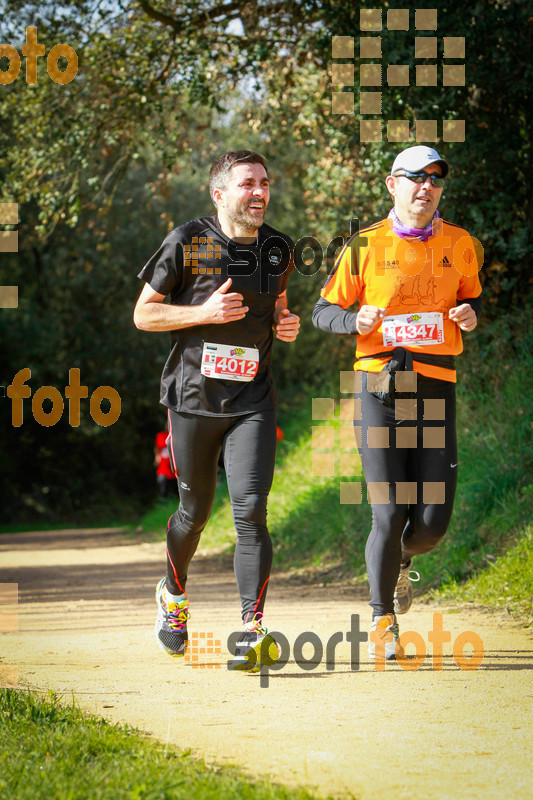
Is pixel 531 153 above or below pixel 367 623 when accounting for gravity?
above

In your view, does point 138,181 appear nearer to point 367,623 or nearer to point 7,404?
point 7,404

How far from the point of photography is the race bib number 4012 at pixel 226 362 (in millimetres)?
4883

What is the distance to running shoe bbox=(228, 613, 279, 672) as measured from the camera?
472 centimetres

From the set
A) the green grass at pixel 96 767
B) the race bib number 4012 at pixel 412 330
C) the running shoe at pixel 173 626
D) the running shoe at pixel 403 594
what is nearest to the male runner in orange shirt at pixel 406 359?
the race bib number 4012 at pixel 412 330

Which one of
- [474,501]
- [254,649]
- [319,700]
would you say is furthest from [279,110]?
[319,700]

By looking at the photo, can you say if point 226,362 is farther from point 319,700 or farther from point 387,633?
point 319,700

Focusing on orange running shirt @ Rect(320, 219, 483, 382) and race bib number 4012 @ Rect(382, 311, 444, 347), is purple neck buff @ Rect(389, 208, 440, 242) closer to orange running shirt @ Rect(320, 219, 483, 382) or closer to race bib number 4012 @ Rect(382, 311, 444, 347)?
orange running shirt @ Rect(320, 219, 483, 382)

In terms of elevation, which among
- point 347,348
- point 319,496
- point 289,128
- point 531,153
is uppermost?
point 289,128

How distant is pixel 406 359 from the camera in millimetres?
4773

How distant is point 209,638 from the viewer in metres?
5.84

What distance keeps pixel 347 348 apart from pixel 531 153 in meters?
6.44

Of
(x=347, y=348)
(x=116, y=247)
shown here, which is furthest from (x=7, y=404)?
(x=347, y=348)

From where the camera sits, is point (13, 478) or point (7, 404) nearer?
point (7, 404)

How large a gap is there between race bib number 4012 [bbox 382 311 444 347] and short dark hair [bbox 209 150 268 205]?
104 cm
